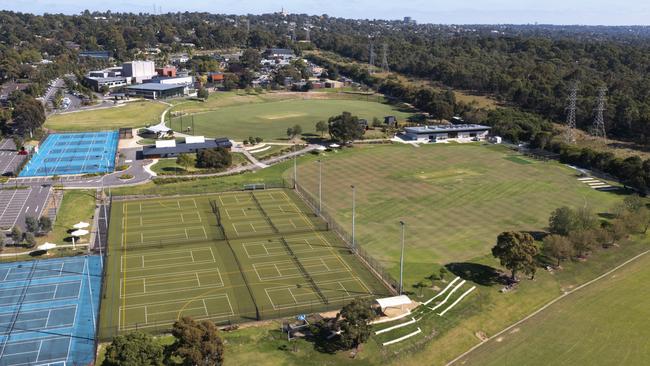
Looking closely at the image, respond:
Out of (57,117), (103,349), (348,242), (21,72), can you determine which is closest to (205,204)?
(348,242)

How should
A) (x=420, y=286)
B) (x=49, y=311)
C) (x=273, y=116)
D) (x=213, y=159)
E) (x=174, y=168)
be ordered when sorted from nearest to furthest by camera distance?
(x=49, y=311) < (x=420, y=286) < (x=174, y=168) < (x=213, y=159) < (x=273, y=116)

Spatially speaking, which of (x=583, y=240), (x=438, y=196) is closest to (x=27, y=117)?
(x=438, y=196)

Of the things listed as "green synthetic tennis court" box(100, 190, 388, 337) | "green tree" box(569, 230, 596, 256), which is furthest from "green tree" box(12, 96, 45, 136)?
"green tree" box(569, 230, 596, 256)

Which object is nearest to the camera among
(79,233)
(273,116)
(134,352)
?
(134,352)

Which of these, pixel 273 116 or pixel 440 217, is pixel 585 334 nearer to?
pixel 440 217

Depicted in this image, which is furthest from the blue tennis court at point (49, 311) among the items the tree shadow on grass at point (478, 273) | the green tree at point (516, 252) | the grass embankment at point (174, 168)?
the green tree at point (516, 252)

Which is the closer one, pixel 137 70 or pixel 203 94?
pixel 203 94
